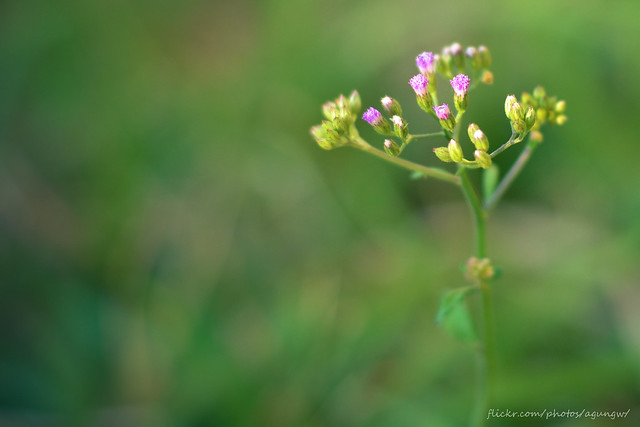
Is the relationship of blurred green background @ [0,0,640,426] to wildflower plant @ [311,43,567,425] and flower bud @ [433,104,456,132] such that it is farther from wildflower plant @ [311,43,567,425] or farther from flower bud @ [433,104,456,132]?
flower bud @ [433,104,456,132]

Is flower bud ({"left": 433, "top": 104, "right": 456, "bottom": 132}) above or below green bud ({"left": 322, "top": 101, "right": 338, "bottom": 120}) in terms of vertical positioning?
below

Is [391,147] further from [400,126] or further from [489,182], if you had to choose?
[489,182]

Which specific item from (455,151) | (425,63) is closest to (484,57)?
(425,63)

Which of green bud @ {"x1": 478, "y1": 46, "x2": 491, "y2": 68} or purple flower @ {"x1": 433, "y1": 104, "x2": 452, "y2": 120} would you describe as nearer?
purple flower @ {"x1": 433, "y1": 104, "x2": 452, "y2": 120}

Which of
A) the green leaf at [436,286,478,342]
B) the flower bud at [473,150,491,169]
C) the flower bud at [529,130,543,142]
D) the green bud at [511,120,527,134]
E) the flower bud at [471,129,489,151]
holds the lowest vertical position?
the green leaf at [436,286,478,342]

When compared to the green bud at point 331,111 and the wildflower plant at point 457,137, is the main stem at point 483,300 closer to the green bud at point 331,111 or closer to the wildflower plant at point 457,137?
the wildflower plant at point 457,137

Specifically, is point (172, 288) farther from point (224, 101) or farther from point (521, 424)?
point (521, 424)

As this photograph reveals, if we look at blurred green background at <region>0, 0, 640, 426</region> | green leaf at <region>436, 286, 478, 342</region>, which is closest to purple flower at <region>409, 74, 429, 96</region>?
green leaf at <region>436, 286, 478, 342</region>
